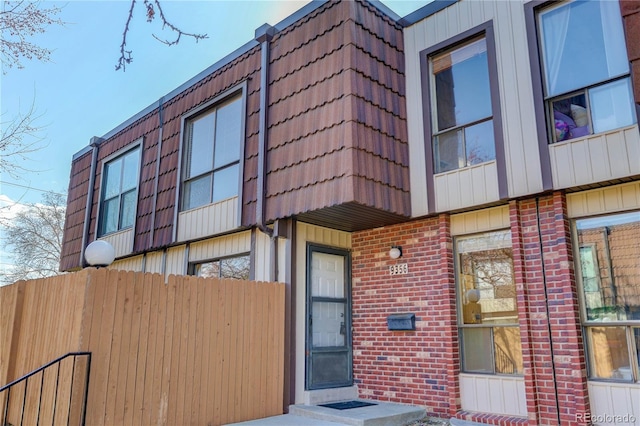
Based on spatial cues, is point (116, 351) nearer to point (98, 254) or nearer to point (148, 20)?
point (98, 254)

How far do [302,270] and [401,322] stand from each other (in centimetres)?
148

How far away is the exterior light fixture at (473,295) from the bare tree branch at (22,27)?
18.1 feet

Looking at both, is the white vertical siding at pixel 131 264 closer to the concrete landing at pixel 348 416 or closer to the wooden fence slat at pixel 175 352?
the wooden fence slat at pixel 175 352

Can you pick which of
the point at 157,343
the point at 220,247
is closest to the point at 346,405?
the point at 157,343

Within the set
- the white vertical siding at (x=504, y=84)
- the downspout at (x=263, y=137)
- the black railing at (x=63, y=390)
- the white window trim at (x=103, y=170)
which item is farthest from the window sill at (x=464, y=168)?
the white window trim at (x=103, y=170)

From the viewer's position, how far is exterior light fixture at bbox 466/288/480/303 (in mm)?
5662

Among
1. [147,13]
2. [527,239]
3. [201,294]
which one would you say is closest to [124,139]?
[201,294]

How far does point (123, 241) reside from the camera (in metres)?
9.21

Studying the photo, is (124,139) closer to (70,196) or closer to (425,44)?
(70,196)

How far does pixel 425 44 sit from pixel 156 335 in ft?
16.6

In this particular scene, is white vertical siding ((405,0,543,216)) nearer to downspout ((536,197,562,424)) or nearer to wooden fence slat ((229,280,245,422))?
downspout ((536,197,562,424))

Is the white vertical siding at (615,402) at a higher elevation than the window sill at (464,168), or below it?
below

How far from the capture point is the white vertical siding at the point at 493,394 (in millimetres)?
5066

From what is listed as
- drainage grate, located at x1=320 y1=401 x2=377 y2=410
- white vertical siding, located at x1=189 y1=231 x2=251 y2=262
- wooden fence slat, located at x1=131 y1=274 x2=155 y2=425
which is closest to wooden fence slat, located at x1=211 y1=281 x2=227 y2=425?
wooden fence slat, located at x1=131 y1=274 x2=155 y2=425
